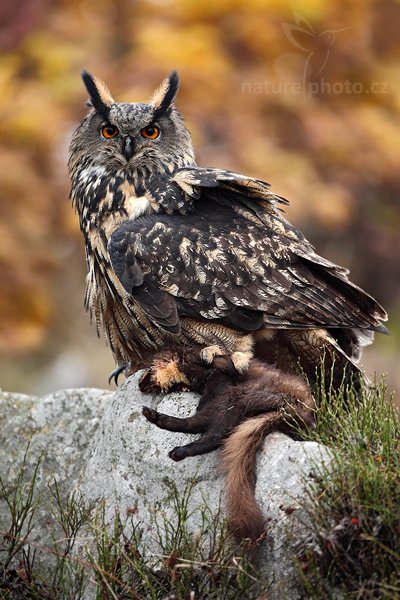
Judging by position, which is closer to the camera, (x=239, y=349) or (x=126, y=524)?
(x=126, y=524)

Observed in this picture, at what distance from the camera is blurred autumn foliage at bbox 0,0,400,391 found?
8.29 m

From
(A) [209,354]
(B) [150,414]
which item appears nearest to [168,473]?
(B) [150,414]

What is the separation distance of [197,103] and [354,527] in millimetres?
6366

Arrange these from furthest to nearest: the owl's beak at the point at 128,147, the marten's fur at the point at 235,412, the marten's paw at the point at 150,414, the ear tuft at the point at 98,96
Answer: the ear tuft at the point at 98,96
the owl's beak at the point at 128,147
the marten's paw at the point at 150,414
the marten's fur at the point at 235,412

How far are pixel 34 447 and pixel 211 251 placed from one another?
126 centimetres

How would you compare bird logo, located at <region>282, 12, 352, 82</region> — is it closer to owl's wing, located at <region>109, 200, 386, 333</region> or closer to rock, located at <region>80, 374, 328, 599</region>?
owl's wing, located at <region>109, 200, 386, 333</region>

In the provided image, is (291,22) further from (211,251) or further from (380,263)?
(211,251)

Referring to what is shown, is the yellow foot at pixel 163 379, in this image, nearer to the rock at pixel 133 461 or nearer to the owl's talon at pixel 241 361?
the rock at pixel 133 461

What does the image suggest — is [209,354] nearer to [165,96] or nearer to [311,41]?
[165,96]

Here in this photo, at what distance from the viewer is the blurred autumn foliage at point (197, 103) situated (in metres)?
8.29

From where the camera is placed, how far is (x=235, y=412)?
3311 millimetres

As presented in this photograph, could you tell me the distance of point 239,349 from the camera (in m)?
3.71

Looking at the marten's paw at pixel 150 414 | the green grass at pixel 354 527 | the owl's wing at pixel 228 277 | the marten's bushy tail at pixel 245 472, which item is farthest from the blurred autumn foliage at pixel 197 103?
the green grass at pixel 354 527

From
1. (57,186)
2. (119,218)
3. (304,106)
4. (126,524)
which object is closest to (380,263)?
(304,106)
